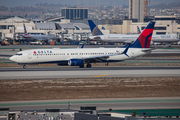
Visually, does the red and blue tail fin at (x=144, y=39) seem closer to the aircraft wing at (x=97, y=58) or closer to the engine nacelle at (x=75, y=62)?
the aircraft wing at (x=97, y=58)

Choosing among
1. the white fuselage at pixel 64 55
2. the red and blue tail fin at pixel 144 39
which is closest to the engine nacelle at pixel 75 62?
the white fuselage at pixel 64 55

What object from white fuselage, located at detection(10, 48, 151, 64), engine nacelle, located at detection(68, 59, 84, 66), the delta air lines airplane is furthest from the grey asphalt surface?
white fuselage, located at detection(10, 48, 151, 64)

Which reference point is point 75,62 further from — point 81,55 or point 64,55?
point 81,55

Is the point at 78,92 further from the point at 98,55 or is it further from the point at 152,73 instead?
Answer: the point at 98,55

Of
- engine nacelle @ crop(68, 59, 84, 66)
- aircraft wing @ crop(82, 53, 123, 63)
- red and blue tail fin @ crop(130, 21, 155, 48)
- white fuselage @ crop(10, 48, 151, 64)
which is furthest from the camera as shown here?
red and blue tail fin @ crop(130, 21, 155, 48)

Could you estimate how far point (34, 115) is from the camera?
19.4 meters

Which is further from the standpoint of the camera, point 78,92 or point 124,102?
point 78,92

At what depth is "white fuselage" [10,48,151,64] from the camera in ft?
169

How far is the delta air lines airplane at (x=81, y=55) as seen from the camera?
5159cm

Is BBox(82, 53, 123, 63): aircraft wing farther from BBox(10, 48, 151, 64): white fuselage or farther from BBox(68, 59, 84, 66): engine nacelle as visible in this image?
BBox(68, 59, 84, 66): engine nacelle

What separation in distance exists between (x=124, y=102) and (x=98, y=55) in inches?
1050

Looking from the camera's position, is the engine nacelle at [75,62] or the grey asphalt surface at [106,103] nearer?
the grey asphalt surface at [106,103]

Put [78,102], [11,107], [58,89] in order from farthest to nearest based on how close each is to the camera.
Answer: [58,89]
[78,102]
[11,107]

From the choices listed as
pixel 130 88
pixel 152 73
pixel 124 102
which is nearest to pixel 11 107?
pixel 124 102
